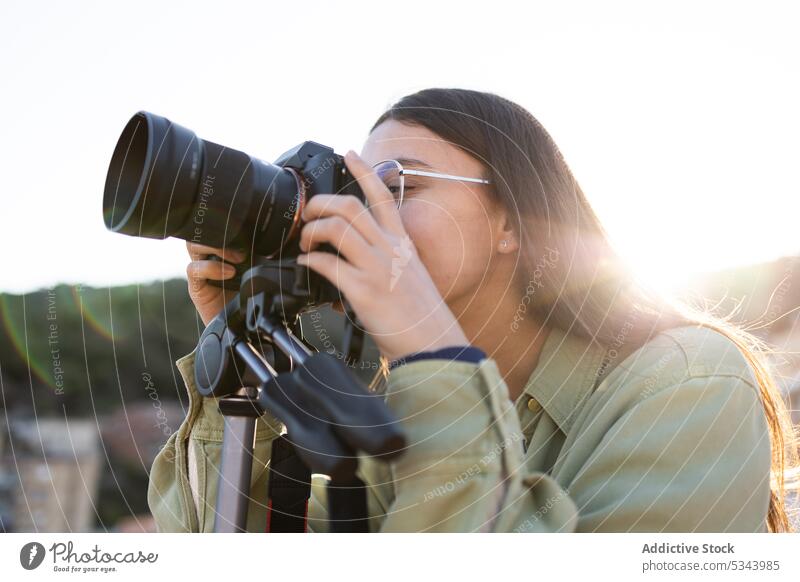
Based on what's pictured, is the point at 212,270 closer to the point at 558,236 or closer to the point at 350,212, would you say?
the point at 350,212

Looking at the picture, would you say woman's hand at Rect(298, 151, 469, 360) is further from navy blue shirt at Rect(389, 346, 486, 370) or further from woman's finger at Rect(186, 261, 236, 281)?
woman's finger at Rect(186, 261, 236, 281)

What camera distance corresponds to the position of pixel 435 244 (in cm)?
69

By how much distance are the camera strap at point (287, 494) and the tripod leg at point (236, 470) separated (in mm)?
42

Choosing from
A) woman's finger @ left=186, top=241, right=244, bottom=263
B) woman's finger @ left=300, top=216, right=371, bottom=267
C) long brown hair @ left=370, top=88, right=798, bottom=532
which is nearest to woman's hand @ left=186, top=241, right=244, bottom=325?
woman's finger @ left=186, top=241, right=244, bottom=263

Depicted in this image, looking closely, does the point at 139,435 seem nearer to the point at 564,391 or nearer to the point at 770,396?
the point at 564,391

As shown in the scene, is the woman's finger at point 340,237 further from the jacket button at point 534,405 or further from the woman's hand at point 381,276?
the jacket button at point 534,405

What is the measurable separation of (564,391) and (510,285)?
13cm

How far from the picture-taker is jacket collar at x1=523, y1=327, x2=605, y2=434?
698mm

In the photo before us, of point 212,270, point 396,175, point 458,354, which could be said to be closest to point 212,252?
point 212,270

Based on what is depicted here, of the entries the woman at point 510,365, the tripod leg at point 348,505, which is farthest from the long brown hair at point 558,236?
the tripod leg at point 348,505

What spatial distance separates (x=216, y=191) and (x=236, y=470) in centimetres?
22

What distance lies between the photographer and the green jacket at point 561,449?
0.49 meters

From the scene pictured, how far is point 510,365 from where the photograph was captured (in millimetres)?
789

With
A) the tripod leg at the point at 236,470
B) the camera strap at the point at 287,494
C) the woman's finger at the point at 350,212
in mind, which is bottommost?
the camera strap at the point at 287,494
